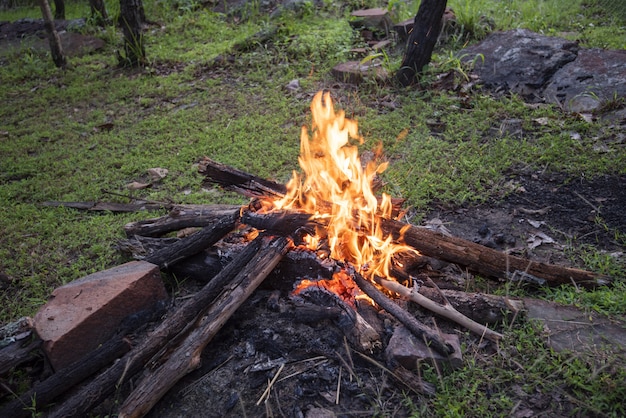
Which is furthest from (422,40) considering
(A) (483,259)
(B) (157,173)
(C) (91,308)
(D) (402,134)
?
(C) (91,308)

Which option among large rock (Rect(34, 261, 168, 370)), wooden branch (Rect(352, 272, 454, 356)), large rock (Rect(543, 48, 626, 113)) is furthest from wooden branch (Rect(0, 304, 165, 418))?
large rock (Rect(543, 48, 626, 113))

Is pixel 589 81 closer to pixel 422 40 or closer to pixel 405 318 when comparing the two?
pixel 422 40

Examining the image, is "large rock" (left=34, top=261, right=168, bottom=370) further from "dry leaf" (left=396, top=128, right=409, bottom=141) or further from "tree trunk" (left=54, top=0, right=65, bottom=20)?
"tree trunk" (left=54, top=0, right=65, bottom=20)

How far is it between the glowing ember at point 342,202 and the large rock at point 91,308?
1.08 metres

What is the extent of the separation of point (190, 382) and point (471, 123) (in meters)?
4.49

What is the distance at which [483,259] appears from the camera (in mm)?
3344

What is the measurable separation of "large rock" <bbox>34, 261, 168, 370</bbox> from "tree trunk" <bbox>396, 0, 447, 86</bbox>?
4.71 meters

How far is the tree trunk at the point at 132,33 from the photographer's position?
8430 millimetres

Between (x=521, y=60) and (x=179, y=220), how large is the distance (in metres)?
5.04

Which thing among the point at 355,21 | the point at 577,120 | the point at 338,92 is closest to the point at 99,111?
the point at 338,92

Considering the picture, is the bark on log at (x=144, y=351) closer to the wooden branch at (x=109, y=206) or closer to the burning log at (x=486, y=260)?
the burning log at (x=486, y=260)

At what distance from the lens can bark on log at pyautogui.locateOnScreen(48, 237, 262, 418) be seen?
2.65m

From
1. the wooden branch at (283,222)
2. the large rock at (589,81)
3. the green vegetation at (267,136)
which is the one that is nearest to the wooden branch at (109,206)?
the green vegetation at (267,136)

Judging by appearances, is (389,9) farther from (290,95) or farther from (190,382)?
(190,382)
